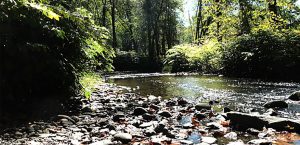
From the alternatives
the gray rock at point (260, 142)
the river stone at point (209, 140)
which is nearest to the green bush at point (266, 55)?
the gray rock at point (260, 142)

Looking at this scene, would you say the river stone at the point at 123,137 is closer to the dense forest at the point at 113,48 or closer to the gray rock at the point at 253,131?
the dense forest at the point at 113,48

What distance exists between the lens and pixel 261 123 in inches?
314

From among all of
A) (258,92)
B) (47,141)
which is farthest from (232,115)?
(258,92)

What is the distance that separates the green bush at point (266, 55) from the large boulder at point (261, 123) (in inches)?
529

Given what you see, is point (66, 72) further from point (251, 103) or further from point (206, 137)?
point (251, 103)

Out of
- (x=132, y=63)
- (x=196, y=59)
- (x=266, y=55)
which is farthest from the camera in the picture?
(x=132, y=63)

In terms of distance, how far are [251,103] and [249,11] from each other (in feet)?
61.9

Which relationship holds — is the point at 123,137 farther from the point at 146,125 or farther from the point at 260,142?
the point at 260,142

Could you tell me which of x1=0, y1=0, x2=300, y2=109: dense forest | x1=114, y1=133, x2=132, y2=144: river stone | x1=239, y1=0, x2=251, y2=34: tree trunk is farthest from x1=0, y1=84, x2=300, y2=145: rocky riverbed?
x1=239, y1=0, x2=251, y2=34: tree trunk

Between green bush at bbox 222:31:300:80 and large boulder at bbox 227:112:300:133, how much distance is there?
1343 centimetres

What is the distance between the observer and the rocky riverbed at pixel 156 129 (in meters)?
6.82

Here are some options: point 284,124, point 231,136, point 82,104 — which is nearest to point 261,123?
point 284,124

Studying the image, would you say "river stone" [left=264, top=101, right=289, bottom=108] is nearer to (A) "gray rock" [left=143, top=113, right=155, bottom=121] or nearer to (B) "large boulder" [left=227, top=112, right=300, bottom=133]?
(B) "large boulder" [left=227, top=112, right=300, bottom=133]

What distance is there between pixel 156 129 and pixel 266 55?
16050 millimetres
